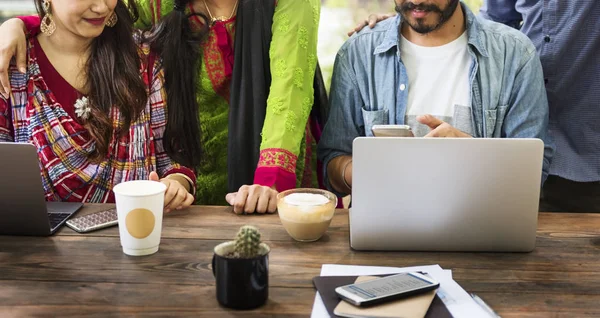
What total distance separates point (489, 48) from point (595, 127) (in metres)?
0.48

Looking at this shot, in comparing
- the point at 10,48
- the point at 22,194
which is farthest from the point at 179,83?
the point at 22,194

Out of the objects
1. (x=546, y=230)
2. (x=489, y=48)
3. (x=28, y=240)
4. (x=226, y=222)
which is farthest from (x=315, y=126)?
(x=28, y=240)

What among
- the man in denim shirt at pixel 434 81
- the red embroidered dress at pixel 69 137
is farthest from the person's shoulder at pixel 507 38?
the red embroidered dress at pixel 69 137

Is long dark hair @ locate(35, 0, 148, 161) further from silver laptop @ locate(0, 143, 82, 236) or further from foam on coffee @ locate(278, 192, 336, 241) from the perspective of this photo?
foam on coffee @ locate(278, 192, 336, 241)

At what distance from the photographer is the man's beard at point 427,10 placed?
5.90ft

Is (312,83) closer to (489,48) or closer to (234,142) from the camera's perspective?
(234,142)

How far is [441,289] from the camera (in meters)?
1.06

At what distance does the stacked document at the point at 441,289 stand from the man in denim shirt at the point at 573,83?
3.60ft

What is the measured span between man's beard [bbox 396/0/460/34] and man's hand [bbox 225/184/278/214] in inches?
28.4

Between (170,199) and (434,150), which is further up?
(434,150)

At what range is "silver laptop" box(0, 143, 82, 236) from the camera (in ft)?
3.94

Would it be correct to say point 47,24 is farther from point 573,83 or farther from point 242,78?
point 573,83

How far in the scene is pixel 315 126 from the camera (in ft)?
6.75

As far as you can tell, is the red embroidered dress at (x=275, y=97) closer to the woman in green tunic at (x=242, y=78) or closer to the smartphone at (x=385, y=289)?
the woman in green tunic at (x=242, y=78)
